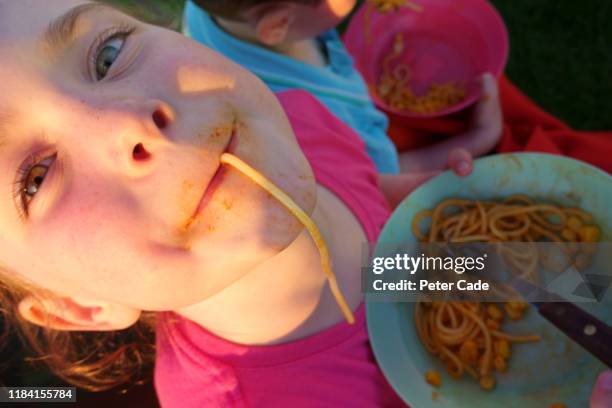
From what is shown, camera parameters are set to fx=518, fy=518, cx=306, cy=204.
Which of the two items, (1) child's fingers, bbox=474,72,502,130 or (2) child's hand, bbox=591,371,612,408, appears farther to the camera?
(1) child's fingers, bbox=474,72,502,130

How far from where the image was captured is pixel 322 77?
1.43 m

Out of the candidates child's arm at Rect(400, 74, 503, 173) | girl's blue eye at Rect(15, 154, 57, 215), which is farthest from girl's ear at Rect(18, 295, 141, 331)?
child's arm at Rect(400, 74, 503, 173)

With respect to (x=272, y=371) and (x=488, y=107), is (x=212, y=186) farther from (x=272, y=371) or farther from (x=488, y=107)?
(x=488, y=107)

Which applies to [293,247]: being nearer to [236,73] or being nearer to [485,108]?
[236,73]

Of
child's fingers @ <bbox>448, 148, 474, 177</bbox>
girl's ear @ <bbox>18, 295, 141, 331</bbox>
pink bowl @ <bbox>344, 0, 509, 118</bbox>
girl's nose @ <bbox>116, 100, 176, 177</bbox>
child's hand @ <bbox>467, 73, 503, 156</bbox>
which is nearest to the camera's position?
girl's nose @ <bbox>116, 100, 176, 177</bbox>

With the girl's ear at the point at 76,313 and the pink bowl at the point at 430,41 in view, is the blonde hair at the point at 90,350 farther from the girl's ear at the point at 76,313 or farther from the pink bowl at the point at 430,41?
the pink bowl at the point at 430,41

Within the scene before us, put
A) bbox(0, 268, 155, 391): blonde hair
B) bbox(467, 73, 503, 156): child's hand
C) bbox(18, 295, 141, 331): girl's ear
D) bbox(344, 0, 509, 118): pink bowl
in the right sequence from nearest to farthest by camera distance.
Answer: bbox(18, 295, 141, 331): girl's ear < bbox(0, 268, 155, 391): blonde hair < bbox(467, 73, 503, 156): child's hand < bbox(344, 0, 509, 118): pink bowl

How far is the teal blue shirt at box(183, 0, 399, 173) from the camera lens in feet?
4.53

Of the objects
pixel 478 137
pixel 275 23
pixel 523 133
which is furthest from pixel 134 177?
pixel 523 133

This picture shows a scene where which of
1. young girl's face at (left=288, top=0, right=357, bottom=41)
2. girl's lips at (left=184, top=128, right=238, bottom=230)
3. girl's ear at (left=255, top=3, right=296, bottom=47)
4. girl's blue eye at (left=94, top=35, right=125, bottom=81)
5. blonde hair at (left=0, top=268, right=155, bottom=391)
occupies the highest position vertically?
girl's blue eye at (left=94, top=35, right=125, bottom=81)

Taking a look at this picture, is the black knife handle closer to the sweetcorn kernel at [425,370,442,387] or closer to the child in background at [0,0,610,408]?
the child in background at [0,0,610,408]

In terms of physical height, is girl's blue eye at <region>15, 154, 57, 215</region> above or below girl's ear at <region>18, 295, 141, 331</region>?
above

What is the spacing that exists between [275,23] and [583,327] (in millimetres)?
915

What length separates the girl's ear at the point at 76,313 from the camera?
0.89 meters
